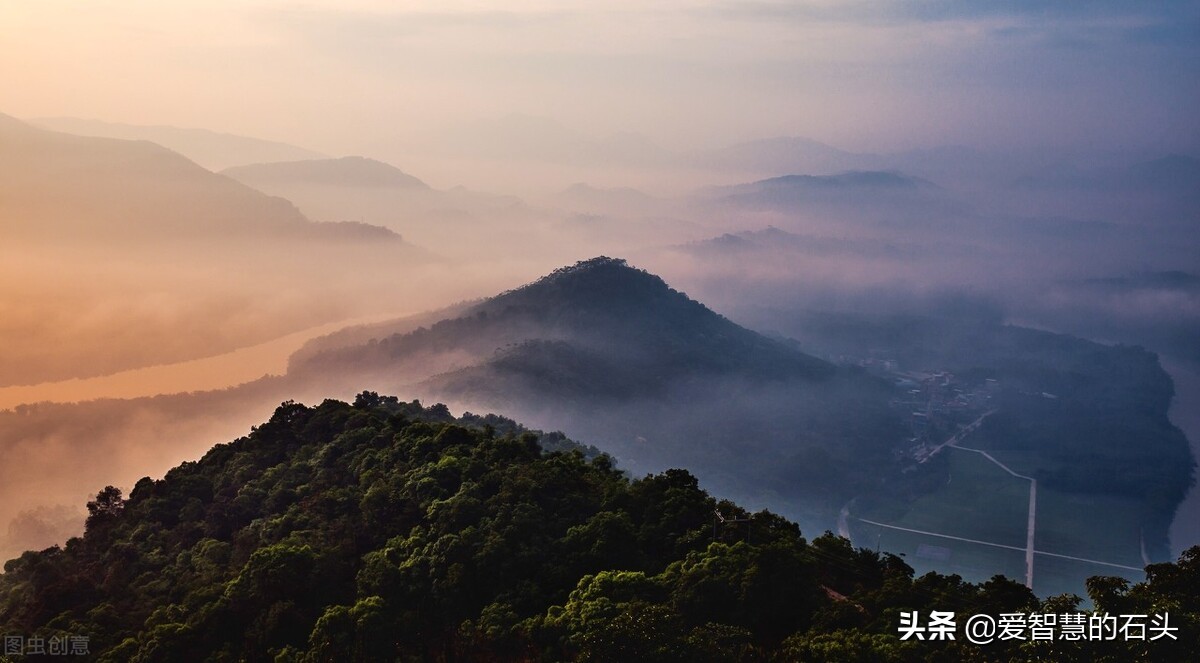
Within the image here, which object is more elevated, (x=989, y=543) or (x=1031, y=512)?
(x=1031, y=512)

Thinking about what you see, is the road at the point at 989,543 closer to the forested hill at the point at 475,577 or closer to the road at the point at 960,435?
the road at the point at 960,435

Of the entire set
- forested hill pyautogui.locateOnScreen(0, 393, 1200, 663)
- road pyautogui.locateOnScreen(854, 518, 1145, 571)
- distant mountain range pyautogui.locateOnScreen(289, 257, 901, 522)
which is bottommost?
road pyautogui.locateOnScreen(854, 518, 1145, 571)

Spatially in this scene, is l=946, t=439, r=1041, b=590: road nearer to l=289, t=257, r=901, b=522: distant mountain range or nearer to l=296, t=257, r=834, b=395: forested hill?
l=289, t=257, r=901, b=522: distant mountain range

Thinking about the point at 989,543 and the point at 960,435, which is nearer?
the point at 989,543

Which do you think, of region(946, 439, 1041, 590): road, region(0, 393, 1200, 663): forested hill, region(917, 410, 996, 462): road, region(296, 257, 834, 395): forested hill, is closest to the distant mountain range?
region(296, 257, 834, 395): forested hill

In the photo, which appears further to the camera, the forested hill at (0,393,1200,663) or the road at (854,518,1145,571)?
the road at (854,518,1145,571)

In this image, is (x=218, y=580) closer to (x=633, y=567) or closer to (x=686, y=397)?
(x=633, y=567)

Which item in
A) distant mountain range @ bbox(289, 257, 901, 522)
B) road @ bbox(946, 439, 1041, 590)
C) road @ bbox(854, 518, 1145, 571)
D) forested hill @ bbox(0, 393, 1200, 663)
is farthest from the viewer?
distant mountain range @ bbox(289, 257, 901, 522)

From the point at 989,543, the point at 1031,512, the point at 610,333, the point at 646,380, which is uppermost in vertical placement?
the point at 610,333

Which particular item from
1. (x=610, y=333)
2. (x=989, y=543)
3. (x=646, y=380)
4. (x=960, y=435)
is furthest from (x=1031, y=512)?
(x=610, y=333)

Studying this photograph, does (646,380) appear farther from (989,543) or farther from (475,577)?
(475,577)
